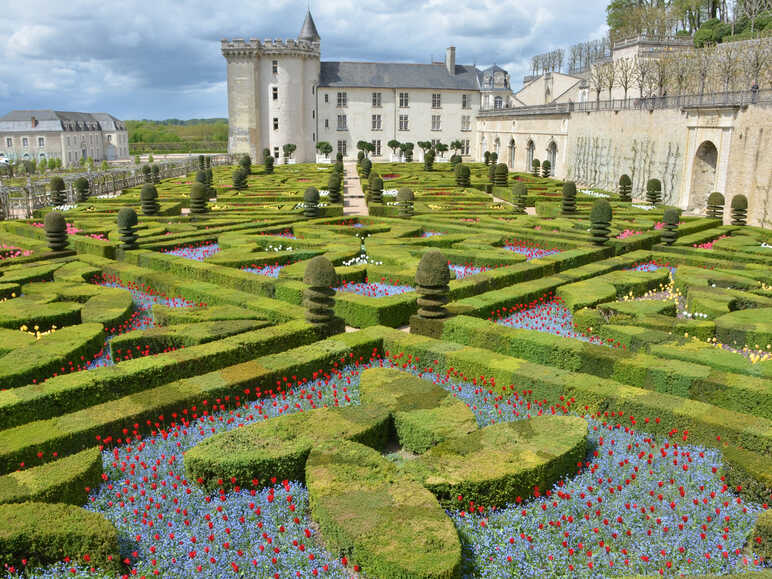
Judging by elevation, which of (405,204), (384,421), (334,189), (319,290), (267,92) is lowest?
(384,421)

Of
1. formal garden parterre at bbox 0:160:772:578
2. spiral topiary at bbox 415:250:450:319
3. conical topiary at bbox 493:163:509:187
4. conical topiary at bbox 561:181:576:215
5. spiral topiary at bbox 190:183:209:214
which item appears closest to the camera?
formal garden parterre at bbox 0:160:772:578

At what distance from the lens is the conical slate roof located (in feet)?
206

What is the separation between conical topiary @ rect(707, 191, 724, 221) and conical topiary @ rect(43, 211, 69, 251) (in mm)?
22123

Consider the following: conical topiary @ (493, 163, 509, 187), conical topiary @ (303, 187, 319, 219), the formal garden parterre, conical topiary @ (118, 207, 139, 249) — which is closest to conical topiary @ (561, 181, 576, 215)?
the formal garden parterre

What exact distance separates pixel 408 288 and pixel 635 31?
214 feet

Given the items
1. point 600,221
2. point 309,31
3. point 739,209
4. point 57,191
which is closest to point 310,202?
point 600,221

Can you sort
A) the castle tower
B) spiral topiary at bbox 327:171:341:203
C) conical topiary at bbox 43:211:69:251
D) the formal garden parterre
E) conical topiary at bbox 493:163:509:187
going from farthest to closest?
the castle tower, conical topiary at bbox 493:163:509:187, spiral topiary at bbox 327:171:341:203, conical topiary at bbox 43:211:69:251, the formal garden parterre

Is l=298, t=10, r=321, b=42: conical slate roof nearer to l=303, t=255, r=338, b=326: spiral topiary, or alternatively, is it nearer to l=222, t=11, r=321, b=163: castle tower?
l=222, t=11, r=321, b=163: castle tower

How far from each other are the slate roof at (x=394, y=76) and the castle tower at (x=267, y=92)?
120 inches

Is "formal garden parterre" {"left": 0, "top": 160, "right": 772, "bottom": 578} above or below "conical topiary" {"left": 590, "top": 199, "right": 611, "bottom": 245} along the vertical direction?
below

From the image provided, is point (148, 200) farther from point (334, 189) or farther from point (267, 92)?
point (267, 92)

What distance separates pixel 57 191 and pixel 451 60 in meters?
49.2

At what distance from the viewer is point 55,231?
1661cm

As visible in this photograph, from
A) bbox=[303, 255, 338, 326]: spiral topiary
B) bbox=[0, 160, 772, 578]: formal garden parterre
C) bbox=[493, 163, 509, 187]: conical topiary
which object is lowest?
bbox=[0, 160, 772, 578]: formal garden parterre
